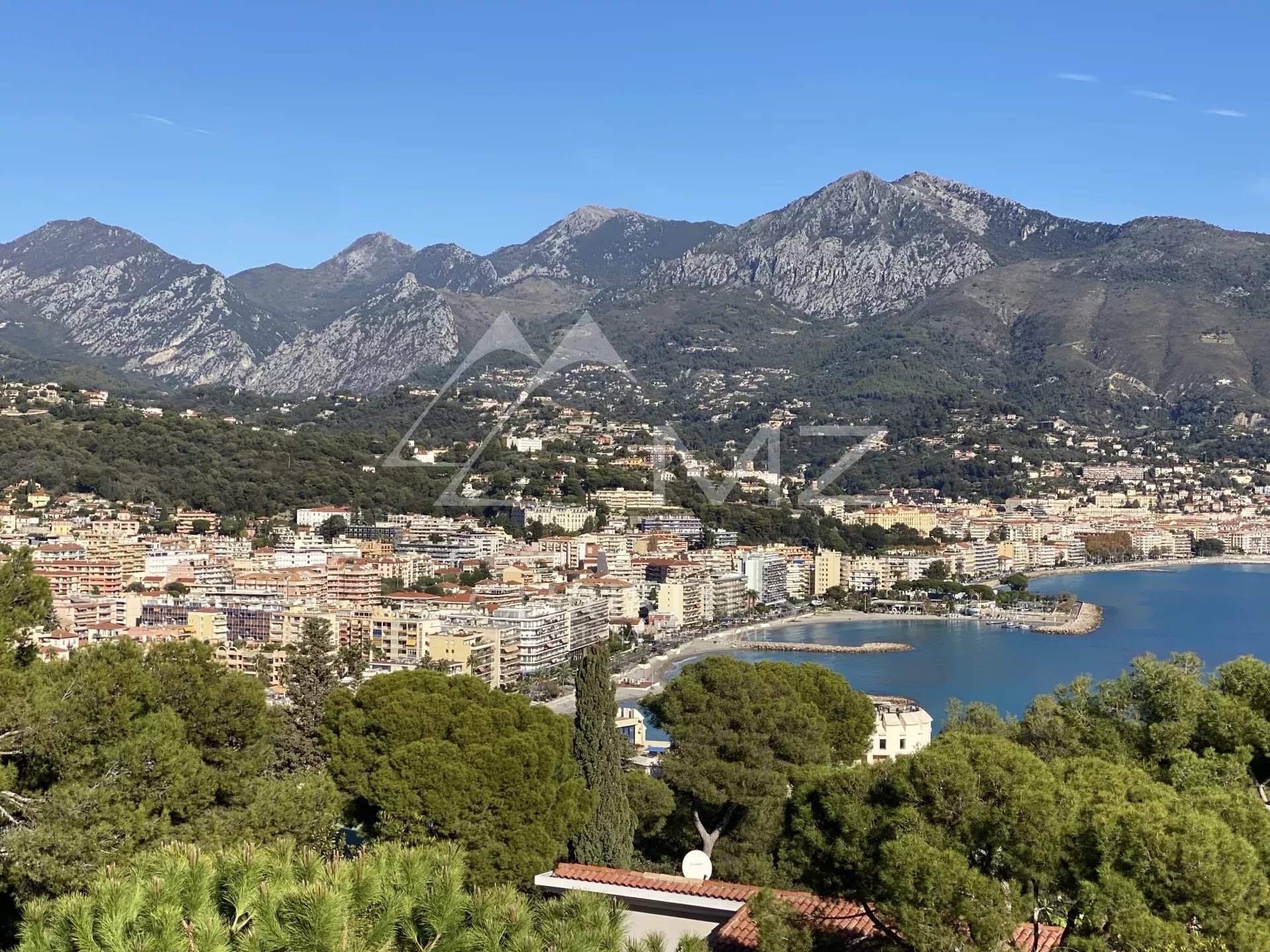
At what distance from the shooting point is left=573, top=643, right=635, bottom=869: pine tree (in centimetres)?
649

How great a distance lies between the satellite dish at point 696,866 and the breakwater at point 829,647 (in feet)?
76.5

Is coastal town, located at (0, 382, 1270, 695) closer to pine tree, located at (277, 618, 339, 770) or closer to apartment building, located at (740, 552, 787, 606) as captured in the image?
apartment building, located at (740, 552, 787, 606)

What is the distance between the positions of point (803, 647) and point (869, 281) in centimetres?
6210

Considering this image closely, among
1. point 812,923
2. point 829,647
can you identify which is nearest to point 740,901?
point 812,923

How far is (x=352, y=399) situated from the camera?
62.6 meters

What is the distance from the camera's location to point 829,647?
2925 cm

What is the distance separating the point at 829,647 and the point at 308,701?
2105cm

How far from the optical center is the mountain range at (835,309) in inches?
3073

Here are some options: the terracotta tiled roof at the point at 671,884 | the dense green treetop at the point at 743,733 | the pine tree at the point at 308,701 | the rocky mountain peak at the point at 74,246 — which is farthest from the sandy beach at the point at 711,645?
the rocky mountain peak at the point at 74,246

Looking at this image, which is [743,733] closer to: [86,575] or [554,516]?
[86,575]

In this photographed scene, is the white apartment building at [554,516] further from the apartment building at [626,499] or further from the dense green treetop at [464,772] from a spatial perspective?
the dense green treetop at [464,772]

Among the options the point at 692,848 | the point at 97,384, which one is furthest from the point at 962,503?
the point at 692,848

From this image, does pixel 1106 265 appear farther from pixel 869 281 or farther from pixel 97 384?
pixel 97 384

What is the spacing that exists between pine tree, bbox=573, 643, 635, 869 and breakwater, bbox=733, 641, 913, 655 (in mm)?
21811
